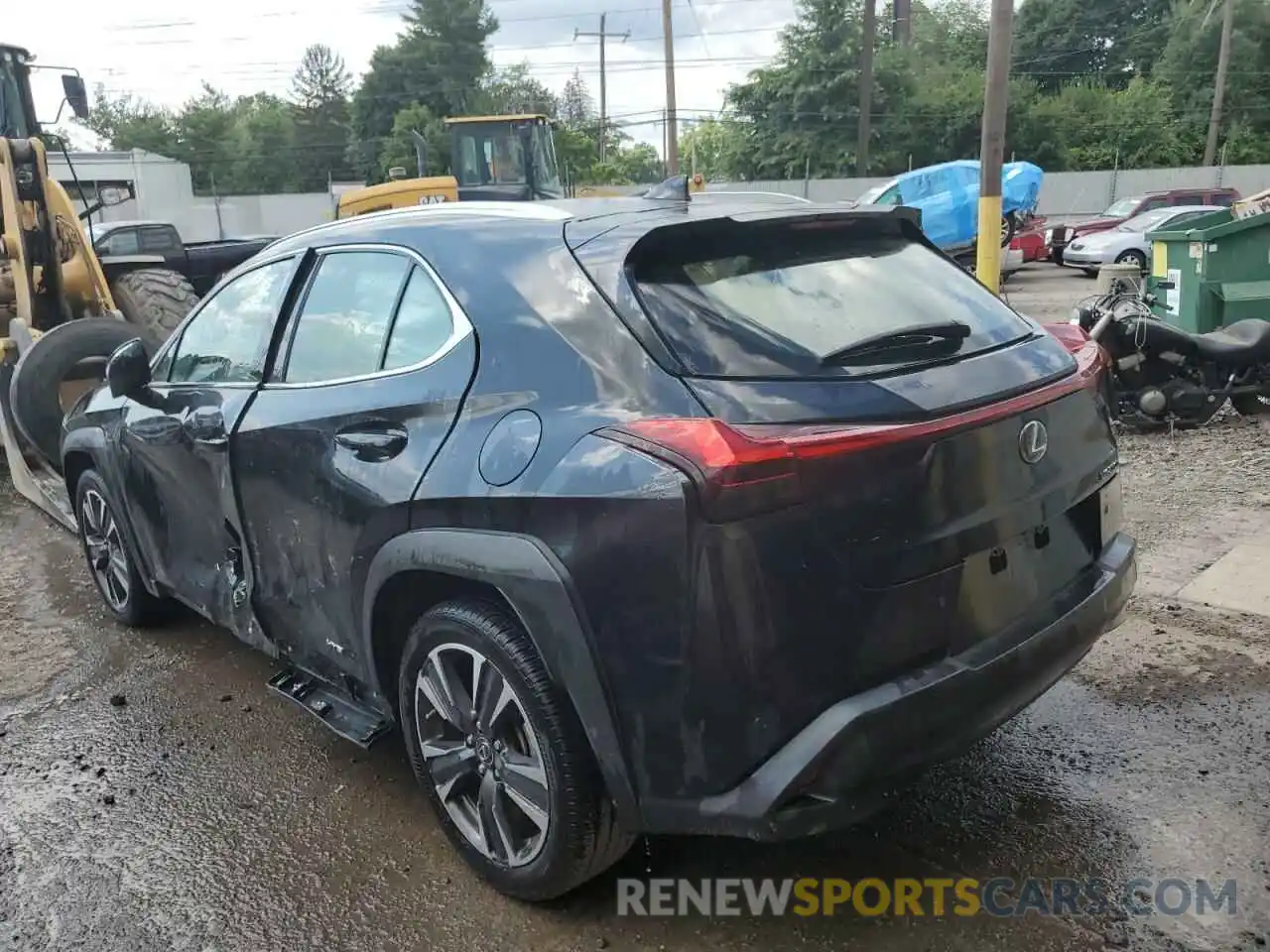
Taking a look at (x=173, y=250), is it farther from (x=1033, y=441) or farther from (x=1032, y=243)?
(x=1032, y=243)

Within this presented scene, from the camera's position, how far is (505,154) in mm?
17531

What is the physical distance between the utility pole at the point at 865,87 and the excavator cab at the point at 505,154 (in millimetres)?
22786

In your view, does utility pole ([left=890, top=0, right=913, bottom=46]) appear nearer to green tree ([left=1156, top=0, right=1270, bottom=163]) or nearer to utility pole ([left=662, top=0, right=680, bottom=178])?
green tree ([left=1156, top=0, right=1270, bottom=163])

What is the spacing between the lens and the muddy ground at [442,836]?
2672 millimetres

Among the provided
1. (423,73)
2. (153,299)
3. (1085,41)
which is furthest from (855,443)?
(423,73)

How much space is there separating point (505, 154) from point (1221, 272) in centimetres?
1221

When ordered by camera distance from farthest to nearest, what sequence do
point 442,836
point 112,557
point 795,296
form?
point 112,557
point 442,836
point 795,296

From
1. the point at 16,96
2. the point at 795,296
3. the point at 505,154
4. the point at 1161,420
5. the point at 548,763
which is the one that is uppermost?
the point at 16,96

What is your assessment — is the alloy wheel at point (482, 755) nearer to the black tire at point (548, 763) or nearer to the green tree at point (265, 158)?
the black tire at point (548, 763)

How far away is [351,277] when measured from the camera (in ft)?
10.7

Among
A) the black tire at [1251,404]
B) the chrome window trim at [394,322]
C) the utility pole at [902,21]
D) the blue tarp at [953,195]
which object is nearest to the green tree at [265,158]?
the utility pole at [902,21]

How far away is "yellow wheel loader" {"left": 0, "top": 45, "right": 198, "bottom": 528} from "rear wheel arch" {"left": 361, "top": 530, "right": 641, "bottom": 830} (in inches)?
161

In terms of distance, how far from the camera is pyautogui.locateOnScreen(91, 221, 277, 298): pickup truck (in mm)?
13750

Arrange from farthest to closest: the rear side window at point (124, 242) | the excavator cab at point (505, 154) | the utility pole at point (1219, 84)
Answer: the utility pole at point (1219, 84) < the excavator cab at point (505, 154) < the rear side window at point (124, 242)
